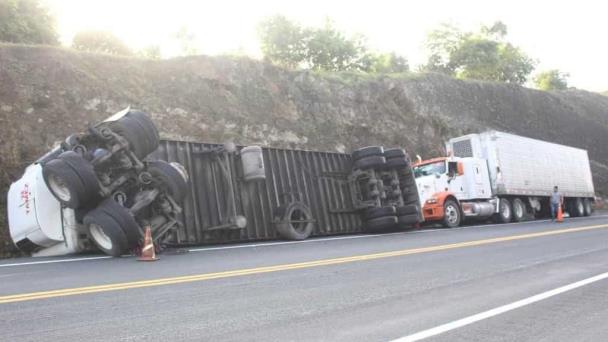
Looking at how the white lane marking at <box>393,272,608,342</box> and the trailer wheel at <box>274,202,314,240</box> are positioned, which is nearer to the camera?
the white lane marking at <box>393,272,608,342</box>

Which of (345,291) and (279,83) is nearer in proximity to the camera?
(345,291)

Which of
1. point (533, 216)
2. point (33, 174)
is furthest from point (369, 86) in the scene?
point (33, 174)

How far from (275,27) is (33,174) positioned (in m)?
35.2

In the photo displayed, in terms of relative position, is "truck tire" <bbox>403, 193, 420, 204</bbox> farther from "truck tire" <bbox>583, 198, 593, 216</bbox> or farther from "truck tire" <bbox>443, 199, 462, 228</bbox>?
"truck tire" <bbox>583, 198, 593, 216</bbox>

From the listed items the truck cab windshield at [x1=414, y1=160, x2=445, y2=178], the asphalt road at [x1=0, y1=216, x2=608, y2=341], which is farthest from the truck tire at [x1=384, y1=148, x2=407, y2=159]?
the asphalt road at [x1=0, y1=216, x2=608, y2=341]

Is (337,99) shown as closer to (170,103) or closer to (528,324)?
(170,103)

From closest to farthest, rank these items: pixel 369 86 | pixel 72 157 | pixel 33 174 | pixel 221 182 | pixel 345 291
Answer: pixel 345 291
pixel 72 157
pixel 33 174
pixel 221 182
pixel 369 86

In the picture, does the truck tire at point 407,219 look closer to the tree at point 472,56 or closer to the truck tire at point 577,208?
the truck tire at point 577,208

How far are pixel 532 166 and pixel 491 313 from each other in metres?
20.0

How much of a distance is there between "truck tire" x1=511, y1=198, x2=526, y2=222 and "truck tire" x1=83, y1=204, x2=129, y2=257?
17.7 metres

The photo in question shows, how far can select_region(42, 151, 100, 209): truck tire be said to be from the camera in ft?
29.3

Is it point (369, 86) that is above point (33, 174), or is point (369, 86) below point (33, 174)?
above

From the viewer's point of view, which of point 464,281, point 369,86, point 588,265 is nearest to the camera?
point 464,281

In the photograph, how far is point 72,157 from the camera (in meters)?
9.14
